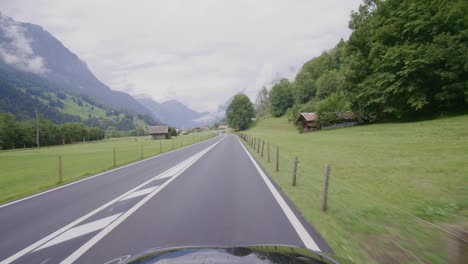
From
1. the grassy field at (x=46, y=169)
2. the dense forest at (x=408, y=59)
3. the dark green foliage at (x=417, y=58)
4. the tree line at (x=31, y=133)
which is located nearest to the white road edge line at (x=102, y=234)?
the grassy field at (x=46, y=169)

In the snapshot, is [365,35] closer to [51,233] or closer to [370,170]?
[370,170]

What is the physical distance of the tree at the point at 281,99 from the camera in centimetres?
11653

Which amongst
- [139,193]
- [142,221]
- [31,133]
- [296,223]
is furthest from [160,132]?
[296,223]

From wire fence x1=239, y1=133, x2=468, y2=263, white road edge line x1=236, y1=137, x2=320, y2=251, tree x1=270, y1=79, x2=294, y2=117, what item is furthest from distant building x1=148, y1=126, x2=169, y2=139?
white road edge line x1=236, y1=137, x2=320, y2=251

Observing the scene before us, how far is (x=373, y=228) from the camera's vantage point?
501 cm

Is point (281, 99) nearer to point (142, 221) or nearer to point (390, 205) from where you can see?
point (390, 205)

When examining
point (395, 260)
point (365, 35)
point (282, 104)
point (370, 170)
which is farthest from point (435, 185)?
point (282, 104)

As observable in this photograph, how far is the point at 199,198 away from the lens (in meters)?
7.27

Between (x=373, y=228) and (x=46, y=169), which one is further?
(x=46, y=169)

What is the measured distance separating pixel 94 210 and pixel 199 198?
9.03 ft

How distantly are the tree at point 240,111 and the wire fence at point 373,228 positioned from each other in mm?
102068

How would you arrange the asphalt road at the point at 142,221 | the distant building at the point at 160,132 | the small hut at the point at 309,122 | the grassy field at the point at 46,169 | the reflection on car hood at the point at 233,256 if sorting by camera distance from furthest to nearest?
the distant building at the point at 160,132
the small hut at the point at 309,122
the grassy field at the point at 46,169
the asphalt road at the point at 142,221
the reflection on car hood at the point at 233,256

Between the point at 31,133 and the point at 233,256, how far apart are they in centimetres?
10734

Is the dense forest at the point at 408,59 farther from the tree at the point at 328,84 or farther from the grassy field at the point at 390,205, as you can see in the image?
the tree at the point at 328,84
